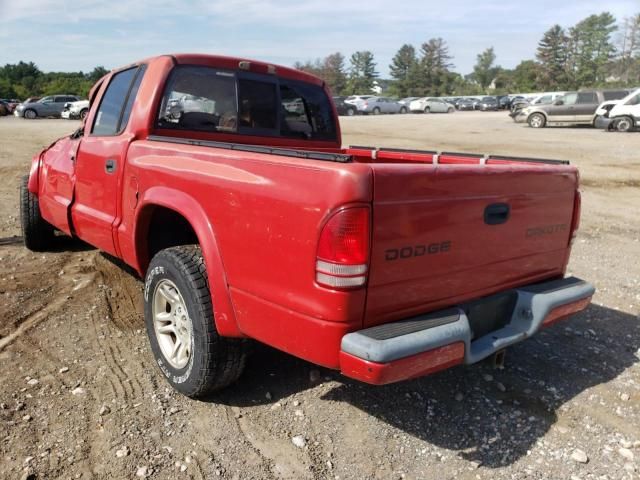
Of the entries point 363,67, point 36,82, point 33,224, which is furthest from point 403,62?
point 33,224

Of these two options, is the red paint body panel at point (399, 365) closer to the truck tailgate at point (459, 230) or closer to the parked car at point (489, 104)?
the truck tailgate at point (459, 230)

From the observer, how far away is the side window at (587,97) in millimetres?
25062

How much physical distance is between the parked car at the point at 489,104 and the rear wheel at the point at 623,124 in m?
30.4

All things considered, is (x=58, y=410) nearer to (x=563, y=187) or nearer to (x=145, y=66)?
(x=145, y=66)

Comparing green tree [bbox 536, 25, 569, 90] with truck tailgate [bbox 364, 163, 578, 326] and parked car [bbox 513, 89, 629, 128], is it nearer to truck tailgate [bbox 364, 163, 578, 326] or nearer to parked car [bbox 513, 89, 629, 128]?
parked car [bbox 513, 89, 629, 128]

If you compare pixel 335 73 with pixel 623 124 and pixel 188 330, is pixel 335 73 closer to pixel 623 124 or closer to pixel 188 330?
pixel 623 124

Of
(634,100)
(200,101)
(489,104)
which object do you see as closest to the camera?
(200,101)

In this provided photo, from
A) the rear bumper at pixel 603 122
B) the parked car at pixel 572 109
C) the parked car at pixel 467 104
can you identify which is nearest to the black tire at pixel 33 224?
the rear bumper at pixel 603 122

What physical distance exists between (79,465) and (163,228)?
1576 millimetres

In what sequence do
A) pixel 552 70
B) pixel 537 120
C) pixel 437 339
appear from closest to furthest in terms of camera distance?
pixel 437 339 → pixel 537 120 → pixel 552 70

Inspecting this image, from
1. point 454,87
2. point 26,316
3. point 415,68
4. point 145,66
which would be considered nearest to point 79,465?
point 26,316

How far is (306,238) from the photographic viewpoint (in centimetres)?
228

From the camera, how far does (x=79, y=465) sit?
2.57 m

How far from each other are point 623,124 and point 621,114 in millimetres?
426
